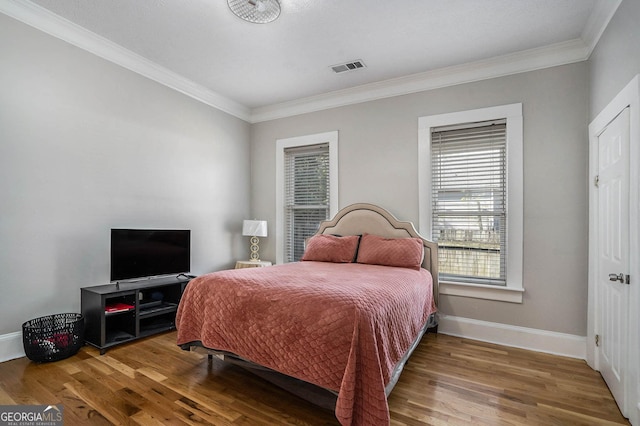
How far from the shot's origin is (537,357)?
9.20 feet

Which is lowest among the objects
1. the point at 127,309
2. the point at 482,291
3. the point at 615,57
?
the point at 127,309

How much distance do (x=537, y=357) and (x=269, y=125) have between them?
4.22m

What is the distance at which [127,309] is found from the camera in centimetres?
294

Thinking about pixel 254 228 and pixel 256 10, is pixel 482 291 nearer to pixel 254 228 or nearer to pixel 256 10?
pixel 254 228

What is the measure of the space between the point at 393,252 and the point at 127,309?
2614mm

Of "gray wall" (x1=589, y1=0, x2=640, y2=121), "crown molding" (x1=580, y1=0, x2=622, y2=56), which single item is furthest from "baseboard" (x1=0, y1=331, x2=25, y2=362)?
"crown molding" (x1=580, y1=0, x2=622, y2=56)

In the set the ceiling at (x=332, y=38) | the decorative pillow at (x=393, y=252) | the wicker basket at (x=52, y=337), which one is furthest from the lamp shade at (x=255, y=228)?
the wicker basket at (x=52, y=337)

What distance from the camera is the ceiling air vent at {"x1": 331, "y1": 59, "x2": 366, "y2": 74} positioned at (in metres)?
3.37

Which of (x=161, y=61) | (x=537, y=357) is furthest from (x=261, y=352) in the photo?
(x=161, y=61)

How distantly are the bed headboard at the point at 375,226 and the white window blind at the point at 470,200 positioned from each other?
0.21m

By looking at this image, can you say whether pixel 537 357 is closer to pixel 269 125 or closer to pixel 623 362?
pixel 623 362

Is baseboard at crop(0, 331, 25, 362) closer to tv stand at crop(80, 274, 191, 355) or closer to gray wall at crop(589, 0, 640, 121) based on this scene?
tv stand at crop(80, 274, 191, 355)

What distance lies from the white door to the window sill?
2.19 ft

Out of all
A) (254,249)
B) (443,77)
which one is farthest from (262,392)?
(443,77)
